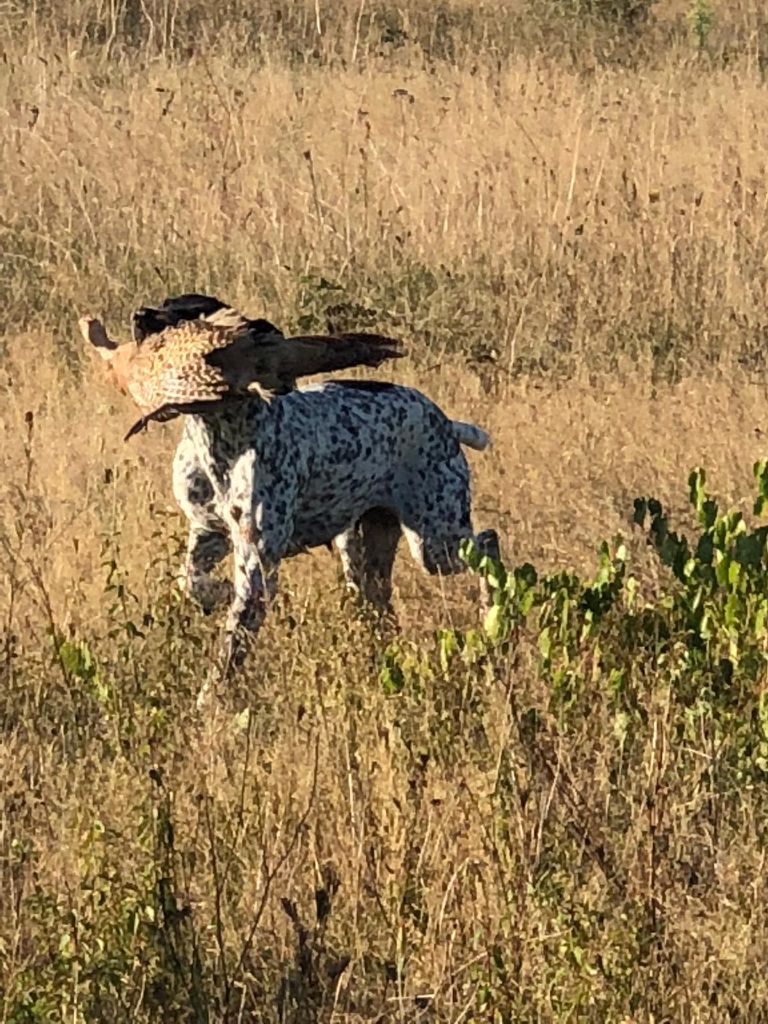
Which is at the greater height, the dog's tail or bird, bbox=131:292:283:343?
bird, bbox=131:292:283:343

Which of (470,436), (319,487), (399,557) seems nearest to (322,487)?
(319,487)

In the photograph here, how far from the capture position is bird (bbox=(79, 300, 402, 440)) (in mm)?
4039

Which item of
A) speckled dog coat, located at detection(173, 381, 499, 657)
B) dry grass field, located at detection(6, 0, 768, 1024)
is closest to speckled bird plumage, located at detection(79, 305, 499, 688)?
speckled dog coat, located at detection(173, 381, 499, 657)

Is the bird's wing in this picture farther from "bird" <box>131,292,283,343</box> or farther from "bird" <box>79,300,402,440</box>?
"bird" <box>131,292,283,343</box>

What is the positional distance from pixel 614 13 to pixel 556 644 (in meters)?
13.3

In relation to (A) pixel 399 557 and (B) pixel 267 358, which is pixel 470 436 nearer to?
(A) pixel 399 557

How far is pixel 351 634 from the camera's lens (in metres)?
4.51

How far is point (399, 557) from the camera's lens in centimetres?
585

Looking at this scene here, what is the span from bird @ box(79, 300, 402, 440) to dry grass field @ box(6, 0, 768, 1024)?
681mm

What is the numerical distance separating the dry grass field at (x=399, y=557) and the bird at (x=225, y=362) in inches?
26.8

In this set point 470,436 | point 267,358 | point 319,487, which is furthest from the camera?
point 470,436

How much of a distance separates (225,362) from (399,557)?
1.92 meters

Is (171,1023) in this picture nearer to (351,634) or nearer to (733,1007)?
(733,1007)

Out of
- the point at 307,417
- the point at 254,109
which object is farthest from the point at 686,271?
the point at 307,417
